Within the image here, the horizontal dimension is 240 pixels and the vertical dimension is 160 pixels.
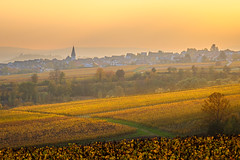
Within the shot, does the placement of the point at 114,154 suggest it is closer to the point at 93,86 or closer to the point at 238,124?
the point at 238,124

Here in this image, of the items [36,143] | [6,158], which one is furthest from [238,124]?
[6,158]

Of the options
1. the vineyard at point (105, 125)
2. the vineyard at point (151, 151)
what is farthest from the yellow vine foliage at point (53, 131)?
the vineyard at point (151, 151)

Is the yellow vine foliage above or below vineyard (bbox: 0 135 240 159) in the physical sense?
below

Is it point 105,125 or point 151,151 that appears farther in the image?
point 105,125

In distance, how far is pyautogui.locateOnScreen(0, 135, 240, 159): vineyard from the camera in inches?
603

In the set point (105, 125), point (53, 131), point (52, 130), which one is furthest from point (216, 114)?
point (52, 130)

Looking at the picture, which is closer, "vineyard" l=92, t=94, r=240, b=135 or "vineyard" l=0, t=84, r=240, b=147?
"vineyard" l=0, t=84, r=240, b=147

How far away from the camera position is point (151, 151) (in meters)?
16.0

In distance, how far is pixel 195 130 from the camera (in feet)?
86.3

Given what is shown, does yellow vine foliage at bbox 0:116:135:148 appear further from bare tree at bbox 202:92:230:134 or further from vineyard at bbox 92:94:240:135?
bare tree at bbox 202:92:230:134

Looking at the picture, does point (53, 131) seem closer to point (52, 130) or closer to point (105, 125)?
point (52, 130)

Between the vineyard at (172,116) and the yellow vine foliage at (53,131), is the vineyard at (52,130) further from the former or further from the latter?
the vineyard at (172,116)

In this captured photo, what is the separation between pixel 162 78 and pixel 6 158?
208 ft

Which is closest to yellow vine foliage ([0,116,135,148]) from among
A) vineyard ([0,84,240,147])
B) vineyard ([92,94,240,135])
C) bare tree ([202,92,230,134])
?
vineyard ([0,84,240,147])
